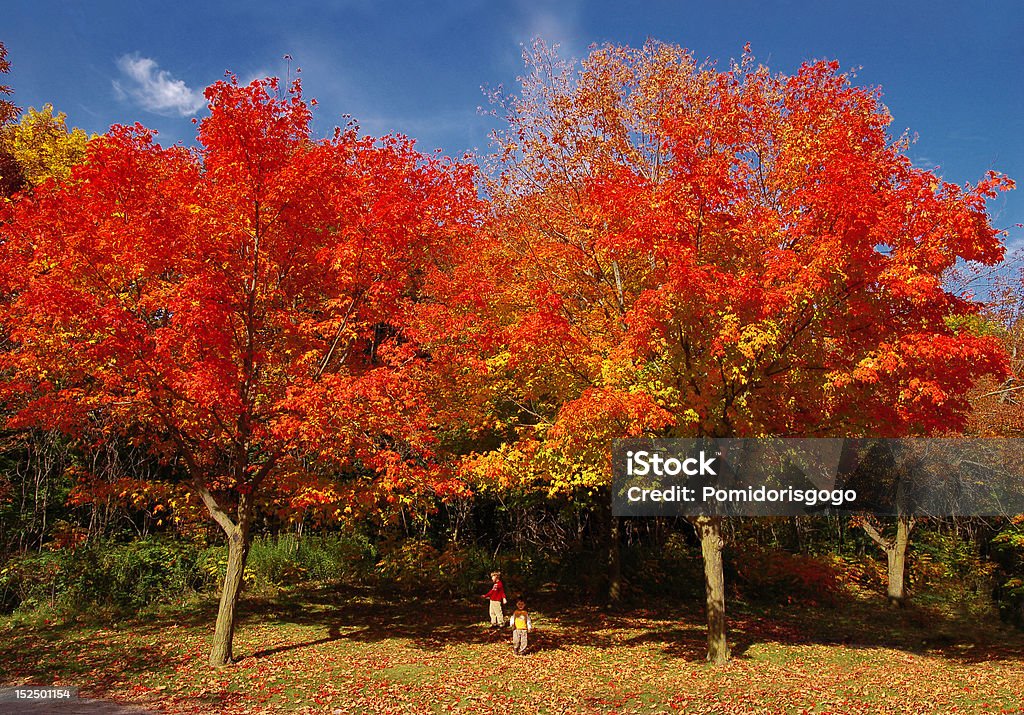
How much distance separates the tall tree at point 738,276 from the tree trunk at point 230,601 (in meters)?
4.59

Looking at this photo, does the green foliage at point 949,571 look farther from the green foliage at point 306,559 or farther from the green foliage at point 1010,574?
the green foliage at point 306,559

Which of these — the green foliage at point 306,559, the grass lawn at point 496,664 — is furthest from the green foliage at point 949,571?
the green foliage at point 306,559

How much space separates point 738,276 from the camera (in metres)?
11.1

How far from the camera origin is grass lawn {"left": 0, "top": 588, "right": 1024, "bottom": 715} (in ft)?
33.7

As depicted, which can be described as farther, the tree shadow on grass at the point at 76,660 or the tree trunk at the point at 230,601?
the tree trunk at the point at 230,601

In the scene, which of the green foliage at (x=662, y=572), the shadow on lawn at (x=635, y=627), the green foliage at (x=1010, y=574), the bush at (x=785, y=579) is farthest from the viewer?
the bush at (x=785, y=579)

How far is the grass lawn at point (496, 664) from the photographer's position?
10.3 meters

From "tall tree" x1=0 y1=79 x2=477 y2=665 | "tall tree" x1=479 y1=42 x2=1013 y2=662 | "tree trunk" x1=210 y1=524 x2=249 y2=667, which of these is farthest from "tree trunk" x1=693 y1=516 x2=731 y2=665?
"tree trunk" x1=210 y1=524 x2=249 y2=667

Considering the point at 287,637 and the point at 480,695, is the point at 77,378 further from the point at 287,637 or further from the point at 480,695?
the point at 480,695

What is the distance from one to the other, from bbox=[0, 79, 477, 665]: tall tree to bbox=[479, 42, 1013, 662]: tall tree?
99.5 inches

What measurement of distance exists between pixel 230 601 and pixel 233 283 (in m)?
5.55

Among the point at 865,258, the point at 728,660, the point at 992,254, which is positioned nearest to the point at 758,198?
the point at 865,258

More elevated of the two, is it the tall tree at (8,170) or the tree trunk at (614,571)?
the tall tree at (8,170)

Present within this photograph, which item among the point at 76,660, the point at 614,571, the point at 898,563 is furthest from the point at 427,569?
the point at 898,563
